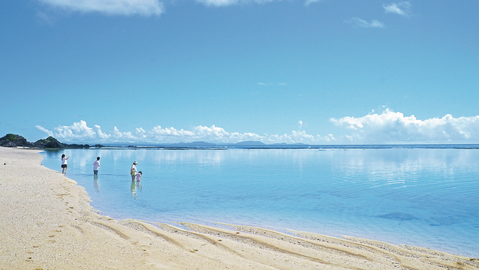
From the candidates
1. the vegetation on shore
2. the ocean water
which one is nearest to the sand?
the ocean water

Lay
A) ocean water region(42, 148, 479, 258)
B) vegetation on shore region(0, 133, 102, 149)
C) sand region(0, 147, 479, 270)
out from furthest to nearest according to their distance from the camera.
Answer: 1. vegetation on shore region(0, 133, 102, 149)
2. ocean water region(42, 148, 479, 258)
3. sand region(0, 147, 479, 270)

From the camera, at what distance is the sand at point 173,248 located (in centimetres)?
748

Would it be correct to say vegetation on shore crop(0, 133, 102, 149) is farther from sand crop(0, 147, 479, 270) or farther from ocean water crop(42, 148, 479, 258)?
sand crop(0, 147, 479, 270)

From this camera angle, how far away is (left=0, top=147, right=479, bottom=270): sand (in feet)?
24.6

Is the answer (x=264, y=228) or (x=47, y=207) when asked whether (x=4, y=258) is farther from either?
(x=264, y=228)

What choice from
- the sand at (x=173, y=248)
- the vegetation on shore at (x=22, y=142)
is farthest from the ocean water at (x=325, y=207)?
the vegetation on shore at (x=22, y=142)

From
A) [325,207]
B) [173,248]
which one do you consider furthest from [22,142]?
[173,248]

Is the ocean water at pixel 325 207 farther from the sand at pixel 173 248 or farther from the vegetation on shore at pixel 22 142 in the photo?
the vegetation on shore at pixel 22 142

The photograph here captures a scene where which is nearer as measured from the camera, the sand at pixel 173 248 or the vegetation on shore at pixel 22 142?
the sand at pixel 173 248

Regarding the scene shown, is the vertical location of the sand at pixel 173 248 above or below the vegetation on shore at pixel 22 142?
below

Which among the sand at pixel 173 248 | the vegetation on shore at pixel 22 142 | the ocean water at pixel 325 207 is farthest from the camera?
the vegetation on shore at pixel 22 142

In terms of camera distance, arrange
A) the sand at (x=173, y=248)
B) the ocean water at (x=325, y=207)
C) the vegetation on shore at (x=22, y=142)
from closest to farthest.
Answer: the sand at (x=173, y=248) < the ocean water at (x=325, y=207) < the vegetation on shore at (x=22, y=142)

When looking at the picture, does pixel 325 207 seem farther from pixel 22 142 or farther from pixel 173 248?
pixel 22 142

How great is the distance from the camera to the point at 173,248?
29.1ft
